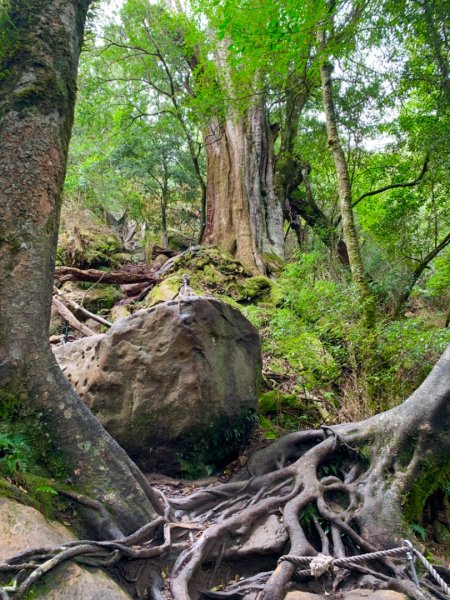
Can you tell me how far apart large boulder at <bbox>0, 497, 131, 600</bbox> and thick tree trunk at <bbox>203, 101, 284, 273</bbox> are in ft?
28.2

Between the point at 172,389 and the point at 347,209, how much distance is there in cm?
408

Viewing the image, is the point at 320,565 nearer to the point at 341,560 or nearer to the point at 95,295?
the point at 341,560

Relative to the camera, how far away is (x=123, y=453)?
2961 millimetres

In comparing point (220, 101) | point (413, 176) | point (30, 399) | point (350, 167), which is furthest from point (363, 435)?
point (350, 167)

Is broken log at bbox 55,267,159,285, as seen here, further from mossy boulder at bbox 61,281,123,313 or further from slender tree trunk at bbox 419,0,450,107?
slender tree trunk at bbox 419,0,450,107

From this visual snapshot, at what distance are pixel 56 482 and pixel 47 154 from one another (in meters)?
2.29

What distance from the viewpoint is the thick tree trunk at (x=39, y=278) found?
2.68 metres

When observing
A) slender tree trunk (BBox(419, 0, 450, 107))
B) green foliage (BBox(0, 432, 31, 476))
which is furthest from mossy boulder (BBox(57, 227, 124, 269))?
slender tree trunk (BBox(419, 0, 450, 107))

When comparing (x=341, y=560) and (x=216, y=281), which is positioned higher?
(x=216, y=281)

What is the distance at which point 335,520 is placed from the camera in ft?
9.59

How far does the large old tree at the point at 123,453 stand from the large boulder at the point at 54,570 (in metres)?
0.14

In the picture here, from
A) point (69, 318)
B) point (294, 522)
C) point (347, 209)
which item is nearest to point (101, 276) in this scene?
point (69, 318)

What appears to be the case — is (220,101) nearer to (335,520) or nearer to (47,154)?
(47,154)

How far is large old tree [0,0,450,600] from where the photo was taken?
263 centimetres
